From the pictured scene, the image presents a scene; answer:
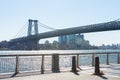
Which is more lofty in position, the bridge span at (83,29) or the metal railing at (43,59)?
the bridge span at (83,29)

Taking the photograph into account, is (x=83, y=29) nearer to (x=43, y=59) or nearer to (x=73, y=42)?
(x=73, y=42)

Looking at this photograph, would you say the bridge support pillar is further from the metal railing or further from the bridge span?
the metal railing

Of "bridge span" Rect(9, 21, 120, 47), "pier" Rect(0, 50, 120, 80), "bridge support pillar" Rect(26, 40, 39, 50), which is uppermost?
"bridge span" Rect(9, 21, 120, 47)

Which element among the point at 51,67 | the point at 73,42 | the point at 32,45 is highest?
the point at 73,42

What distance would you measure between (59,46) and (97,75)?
260ft

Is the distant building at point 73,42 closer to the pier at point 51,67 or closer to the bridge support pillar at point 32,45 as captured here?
the bridge support pillar at point 32,45

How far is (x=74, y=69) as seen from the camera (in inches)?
570

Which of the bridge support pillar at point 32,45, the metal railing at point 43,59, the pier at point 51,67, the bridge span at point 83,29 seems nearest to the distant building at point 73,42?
the bridge support pillar at point 32,45

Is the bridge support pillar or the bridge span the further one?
the bridge support pillar

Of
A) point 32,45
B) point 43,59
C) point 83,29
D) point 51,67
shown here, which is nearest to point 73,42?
point 32,45

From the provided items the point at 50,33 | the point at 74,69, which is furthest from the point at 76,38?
the point at 74,69

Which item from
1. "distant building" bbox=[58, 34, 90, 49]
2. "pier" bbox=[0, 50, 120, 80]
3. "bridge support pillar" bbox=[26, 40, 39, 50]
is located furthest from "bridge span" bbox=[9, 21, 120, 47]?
"pier" bbox=[0, 50, 120, 80]

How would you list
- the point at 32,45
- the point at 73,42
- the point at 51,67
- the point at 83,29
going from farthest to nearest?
the point at 73,42
the point at 32,45
the point at 83,29
the point at 51,67

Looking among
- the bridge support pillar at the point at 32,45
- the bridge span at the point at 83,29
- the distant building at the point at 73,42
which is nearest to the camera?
the bridge span at the point at 83,29
